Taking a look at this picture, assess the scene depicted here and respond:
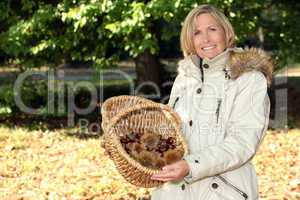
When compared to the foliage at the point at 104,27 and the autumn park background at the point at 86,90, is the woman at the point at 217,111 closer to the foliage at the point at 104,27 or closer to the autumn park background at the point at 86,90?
the autumn park background at the point at 86,90

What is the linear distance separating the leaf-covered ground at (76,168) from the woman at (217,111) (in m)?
3.54

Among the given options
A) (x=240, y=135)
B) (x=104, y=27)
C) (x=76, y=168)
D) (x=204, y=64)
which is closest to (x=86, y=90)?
(x=104, y=27)

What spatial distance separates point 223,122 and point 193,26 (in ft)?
1.85

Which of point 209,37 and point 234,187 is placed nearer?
point 234,187

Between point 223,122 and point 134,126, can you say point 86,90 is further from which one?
point 223,122

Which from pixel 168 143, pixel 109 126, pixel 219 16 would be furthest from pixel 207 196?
pixel 219 16

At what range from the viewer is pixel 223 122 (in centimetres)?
267

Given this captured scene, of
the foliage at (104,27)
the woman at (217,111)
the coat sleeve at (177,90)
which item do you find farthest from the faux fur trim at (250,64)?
the foliage at (104,27)

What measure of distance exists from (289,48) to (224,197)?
9.85 metres

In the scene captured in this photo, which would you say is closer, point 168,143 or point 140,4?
point 168,143

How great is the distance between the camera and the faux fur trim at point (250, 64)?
8.77ft

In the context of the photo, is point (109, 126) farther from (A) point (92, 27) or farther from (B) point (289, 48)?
(B) point (289, 48)

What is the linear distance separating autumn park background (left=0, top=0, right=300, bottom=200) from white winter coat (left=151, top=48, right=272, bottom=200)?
3579 millimetres

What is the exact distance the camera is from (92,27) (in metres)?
10.7
